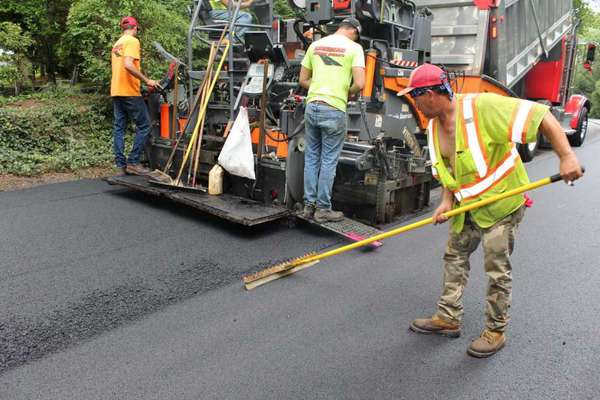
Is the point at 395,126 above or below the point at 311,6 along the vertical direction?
below

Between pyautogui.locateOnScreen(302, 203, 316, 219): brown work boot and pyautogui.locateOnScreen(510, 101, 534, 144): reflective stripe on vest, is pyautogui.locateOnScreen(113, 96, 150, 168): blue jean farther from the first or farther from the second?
pyautogui.locateOnScreen(510, 101, 534, 144): reflective stripe on vest

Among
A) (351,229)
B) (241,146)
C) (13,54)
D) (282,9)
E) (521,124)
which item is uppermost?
(282,9)

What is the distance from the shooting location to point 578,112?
32.6ft

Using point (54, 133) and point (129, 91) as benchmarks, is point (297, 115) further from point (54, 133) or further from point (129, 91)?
point (54, 133)

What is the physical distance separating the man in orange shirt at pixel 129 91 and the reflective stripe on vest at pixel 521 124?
4231 millimetres

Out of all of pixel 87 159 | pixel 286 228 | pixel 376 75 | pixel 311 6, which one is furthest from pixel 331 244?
pixel 87 159

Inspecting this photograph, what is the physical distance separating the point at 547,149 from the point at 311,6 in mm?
6594

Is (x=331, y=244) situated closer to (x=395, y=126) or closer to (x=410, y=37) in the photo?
(x=395, y=126)

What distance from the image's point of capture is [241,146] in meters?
4.87

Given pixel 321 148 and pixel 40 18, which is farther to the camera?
pixel 40 18

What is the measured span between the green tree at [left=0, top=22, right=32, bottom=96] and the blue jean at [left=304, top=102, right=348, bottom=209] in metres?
5.88

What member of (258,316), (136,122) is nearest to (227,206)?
(258,316)

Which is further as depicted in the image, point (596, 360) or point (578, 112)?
point (578, 112)

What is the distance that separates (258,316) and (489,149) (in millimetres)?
1628
